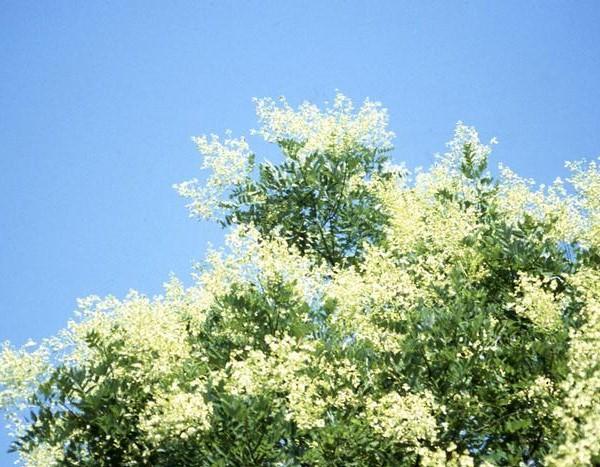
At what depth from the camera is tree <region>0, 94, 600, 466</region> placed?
562 inches

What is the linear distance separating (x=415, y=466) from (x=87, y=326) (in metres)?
9.60

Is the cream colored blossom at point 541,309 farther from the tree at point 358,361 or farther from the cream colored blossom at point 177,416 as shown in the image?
the cream colored blossom at point 177,416

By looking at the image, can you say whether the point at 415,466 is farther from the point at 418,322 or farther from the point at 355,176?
the point at 355,176

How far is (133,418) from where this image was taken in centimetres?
1709

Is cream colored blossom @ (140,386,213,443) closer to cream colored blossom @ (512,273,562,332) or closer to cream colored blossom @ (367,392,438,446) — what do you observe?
cream colored blossom @ (367,392,438,446)

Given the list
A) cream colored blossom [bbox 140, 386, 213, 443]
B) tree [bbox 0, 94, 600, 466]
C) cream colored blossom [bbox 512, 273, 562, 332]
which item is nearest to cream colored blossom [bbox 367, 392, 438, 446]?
tree [bbox 0, 94, 600, 466]

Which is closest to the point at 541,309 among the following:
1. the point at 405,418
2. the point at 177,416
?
the point at 405,418

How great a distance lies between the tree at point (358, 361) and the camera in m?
14.3

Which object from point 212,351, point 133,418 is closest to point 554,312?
point 212,351

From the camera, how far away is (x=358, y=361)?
52.2 ft

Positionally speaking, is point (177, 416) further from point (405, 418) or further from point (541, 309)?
point (541, 309)

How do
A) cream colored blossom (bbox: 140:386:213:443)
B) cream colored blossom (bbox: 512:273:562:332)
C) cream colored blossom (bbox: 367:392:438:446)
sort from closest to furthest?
cream colored blossom (bbox: 367:392:438:446) → cream colored blossom (bbox: 140:386:213:443) → cream colored blossom (bbox: 512:273:562:332)

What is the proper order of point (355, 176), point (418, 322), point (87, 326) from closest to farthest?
1. point (418, 322)
2. point (87, 326)
3. point (355, 176)

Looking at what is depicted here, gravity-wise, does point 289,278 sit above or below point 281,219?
below
